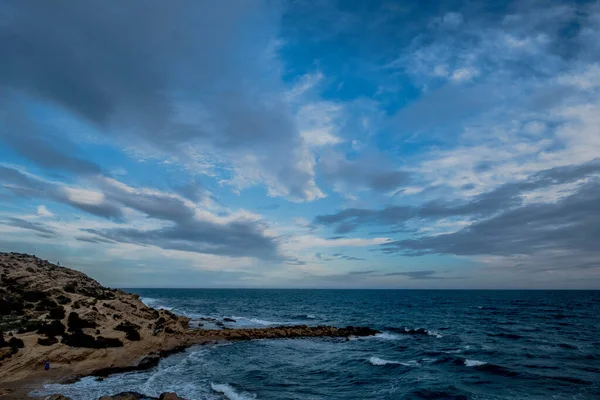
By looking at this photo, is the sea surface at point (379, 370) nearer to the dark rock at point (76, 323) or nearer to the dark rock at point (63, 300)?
the dark rock at point (76, 323)

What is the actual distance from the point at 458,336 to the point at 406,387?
3199cm

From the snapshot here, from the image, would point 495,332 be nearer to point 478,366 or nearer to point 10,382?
point 478,366

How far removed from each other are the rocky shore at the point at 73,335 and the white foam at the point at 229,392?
565 centimetres

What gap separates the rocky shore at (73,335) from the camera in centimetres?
2766

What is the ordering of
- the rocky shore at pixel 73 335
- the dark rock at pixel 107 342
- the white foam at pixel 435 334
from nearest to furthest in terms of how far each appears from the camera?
the rocky shore at pixel 73 335 → the dark rock at pixel 107 342 → the white foam at pixel 435 334

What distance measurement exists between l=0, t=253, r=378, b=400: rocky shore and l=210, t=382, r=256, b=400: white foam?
5652mm

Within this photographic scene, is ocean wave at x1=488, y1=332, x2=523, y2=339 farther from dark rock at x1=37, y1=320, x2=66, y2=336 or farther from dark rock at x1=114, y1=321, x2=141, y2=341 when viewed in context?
dark rock at x1=37, y1=320, x2=66, y2=336

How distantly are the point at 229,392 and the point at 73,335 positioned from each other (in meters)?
16.4

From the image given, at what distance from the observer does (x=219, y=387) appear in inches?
1168

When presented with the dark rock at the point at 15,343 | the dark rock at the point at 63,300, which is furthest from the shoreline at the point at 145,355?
the dark rock at the point at 63,300

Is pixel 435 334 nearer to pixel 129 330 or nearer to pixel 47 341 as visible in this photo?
pixel 129 330

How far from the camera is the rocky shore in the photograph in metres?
27.7

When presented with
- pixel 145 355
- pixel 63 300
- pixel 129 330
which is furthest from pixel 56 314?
pixel 145 355

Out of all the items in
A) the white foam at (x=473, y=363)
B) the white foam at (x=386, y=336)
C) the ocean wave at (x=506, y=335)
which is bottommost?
the white foam at (x=386, y=336)
